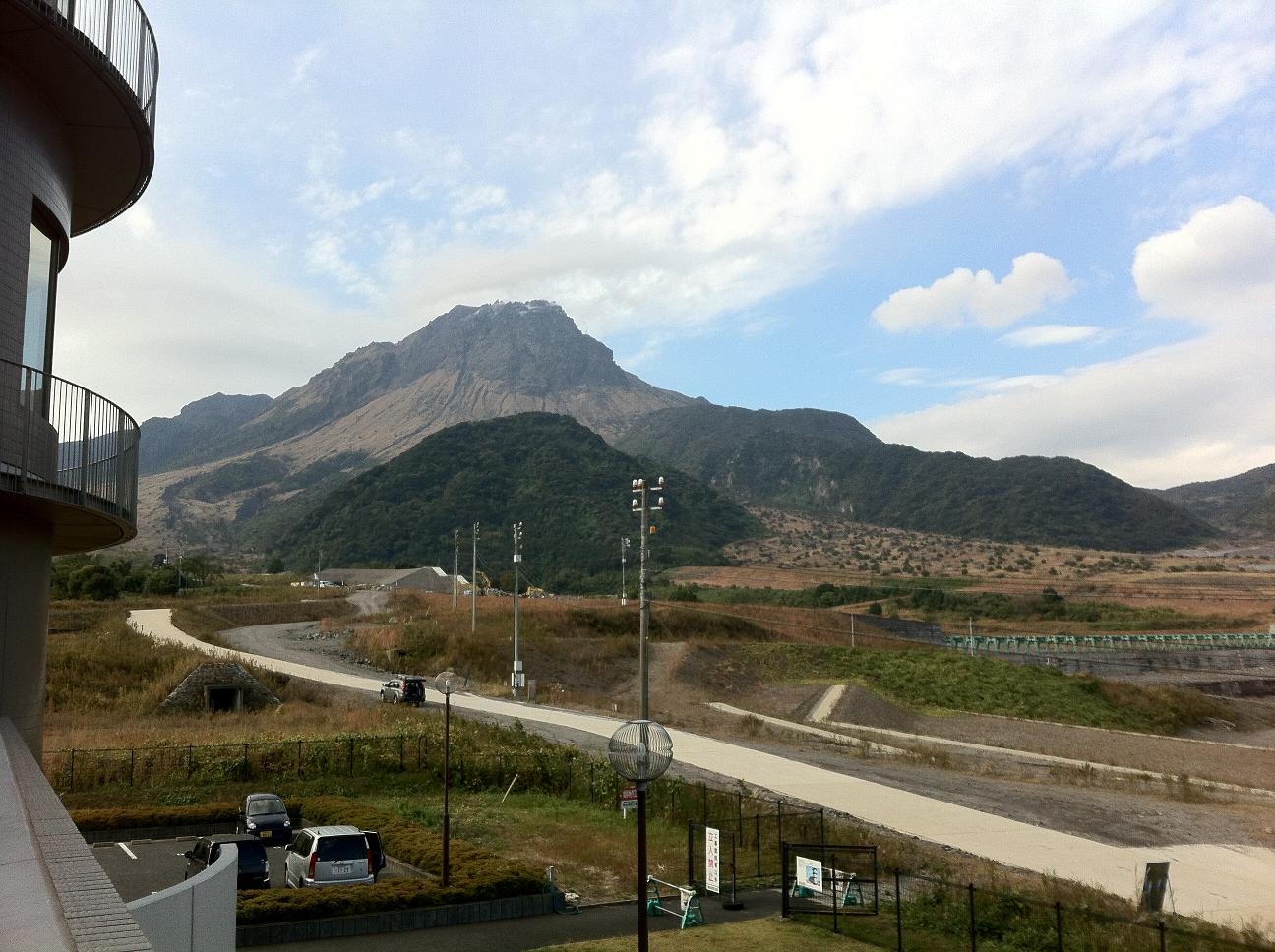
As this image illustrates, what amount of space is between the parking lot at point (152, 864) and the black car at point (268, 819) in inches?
13.7

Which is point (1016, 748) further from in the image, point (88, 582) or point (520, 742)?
point (88, 582)

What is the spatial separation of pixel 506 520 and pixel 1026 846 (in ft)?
510

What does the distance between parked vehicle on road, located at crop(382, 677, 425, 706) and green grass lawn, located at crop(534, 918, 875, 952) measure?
31736mm

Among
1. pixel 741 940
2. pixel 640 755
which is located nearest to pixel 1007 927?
pixel 741 940

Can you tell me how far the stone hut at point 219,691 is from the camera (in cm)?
4256

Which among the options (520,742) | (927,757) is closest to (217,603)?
(520,742)

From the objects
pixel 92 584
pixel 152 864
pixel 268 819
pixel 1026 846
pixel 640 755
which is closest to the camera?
pixel 640 755

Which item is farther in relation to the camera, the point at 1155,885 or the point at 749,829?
the point at 749,829

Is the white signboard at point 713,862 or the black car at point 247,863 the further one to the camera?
the white signboard at point 713,862

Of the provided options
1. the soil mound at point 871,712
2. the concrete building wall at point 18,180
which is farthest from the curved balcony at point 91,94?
the soil mound at point 871,712

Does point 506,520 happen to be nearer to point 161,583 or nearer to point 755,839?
point 161,583

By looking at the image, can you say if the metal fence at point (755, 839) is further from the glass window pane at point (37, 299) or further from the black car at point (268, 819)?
the glass window pane at point (37, 299)

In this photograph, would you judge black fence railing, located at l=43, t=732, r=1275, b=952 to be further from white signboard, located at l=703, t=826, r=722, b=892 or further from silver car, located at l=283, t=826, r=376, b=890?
silver car, located at l=283, t=826, r=376, b=890

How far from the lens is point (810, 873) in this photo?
60.7 feet
